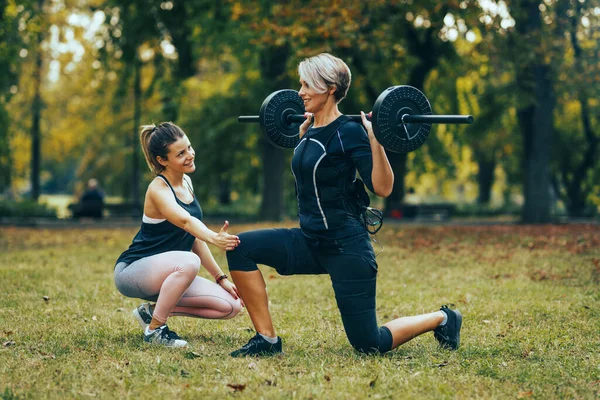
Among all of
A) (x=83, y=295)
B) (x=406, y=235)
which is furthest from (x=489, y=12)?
(x=83, y=295)

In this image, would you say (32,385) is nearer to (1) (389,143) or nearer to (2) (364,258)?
(2) (364,258)

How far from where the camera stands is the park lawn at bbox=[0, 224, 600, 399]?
4.43 m

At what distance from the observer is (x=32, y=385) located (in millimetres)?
4418

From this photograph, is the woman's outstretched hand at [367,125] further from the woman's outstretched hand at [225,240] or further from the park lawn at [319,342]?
the park lawn at [319,342]

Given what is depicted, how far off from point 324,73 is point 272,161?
1762cm

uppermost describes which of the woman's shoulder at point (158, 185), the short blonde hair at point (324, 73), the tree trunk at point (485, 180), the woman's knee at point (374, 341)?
the short blonde hair at point (324, 73)

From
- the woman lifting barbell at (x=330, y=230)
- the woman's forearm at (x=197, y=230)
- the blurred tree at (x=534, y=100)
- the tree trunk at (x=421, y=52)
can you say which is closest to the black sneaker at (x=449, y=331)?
the woman lifting barbell at (x=330, y=230)

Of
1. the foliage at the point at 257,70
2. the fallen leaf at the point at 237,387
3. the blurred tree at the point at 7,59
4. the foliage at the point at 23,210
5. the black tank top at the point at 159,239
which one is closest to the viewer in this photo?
the fallen leaf at the point at 237,387

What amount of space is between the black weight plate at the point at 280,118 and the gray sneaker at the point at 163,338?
5.29 ft

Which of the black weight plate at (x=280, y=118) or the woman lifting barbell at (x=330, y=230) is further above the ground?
the black weight plate at (x=280, y=118)

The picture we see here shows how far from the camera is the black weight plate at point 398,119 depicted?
4582mm

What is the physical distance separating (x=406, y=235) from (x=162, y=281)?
11507mm

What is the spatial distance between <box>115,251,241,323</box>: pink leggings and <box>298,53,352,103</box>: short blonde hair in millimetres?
1627

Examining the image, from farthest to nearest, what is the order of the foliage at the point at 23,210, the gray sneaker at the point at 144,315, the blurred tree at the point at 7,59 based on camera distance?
the foliage at the point at 23,210 → the blurred tree at the point at 7,59 → the gray sneaker at the point at 144,315
